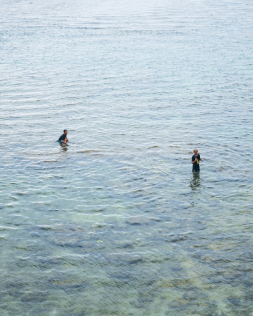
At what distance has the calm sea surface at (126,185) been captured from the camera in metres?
15.4

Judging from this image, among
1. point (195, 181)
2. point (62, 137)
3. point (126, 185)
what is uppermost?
point (62, 137)

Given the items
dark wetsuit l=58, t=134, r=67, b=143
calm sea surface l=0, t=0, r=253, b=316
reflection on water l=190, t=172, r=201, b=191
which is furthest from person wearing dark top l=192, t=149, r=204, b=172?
dark wetsuit l=58, t=134, r=67, b=143

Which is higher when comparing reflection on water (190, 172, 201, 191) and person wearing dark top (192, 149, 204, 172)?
person wearing dark top (192, 149, 204, 172)

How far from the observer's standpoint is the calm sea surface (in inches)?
608

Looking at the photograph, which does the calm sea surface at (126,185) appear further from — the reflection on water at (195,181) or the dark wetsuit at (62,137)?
the dark wetsuit at (62,137)

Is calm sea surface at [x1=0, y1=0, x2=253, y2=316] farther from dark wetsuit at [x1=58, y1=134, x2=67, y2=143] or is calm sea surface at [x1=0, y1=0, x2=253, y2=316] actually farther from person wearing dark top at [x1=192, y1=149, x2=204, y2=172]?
dark wetsuit at [x1=58, y1=134, x2=67, y2=143]

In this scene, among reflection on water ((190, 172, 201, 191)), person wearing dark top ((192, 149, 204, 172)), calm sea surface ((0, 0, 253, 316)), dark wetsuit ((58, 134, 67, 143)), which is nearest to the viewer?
calm sea surface ((0, 0, 253, 316))

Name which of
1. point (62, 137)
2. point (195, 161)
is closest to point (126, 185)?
point (195, 161)

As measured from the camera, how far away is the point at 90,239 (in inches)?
731

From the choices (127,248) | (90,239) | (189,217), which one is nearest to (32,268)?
(90,239)

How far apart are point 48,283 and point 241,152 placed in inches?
699

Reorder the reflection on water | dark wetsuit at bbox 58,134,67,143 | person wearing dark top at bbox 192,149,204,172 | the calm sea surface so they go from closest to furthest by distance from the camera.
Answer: the calm sea surface → the reflection on water → person wearing dark top at bbox 192,149,204,172 → dark wetsuit at bbox 58,134,67,143

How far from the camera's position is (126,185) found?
23.6 meters

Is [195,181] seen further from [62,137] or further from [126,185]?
[62,137]
